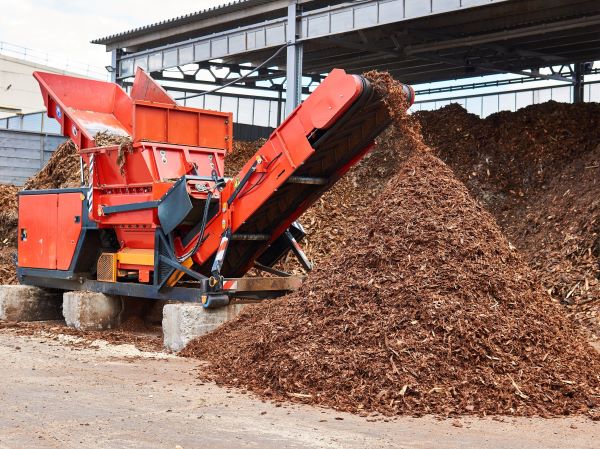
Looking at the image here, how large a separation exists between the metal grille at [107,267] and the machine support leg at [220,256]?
1.86m

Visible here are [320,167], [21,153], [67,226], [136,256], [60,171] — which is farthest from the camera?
[21,153]

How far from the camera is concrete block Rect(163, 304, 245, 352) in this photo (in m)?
8.35

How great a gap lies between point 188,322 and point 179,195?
1.38 m

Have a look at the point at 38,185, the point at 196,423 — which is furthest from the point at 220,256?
the point at 38,185

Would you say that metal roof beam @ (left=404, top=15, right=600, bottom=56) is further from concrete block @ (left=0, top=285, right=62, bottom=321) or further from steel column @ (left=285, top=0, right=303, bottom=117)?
concrete block @ (left=0, top=285, right=62, bottom=321)

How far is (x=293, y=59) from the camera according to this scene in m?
15.7

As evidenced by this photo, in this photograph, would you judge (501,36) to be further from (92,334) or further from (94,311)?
(92,334)

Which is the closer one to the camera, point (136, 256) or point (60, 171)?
point (136, 256)

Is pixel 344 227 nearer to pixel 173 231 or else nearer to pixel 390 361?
pixel 173 231

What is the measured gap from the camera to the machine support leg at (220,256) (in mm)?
8375

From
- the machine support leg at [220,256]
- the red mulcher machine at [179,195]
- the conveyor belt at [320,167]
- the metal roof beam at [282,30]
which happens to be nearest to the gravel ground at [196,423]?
the machine support leg at [220,256]

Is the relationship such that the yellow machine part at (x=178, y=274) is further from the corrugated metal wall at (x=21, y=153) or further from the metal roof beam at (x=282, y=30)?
the corrugated metal wall at (x=21, y=153)

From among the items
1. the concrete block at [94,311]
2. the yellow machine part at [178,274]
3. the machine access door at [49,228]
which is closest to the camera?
the yellow machine part at [178,274]

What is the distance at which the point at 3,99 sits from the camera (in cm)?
4125
